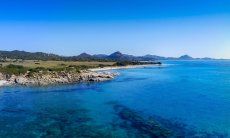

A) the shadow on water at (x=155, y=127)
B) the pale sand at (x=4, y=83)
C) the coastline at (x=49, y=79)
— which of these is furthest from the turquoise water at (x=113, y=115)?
the coastline at (x=49, y=79)

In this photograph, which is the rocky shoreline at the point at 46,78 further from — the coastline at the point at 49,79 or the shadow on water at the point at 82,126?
the shadow on water at the point at 82,126

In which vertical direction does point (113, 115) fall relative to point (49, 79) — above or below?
below

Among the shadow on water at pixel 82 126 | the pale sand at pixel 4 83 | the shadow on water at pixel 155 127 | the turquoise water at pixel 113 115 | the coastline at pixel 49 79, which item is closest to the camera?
the shadow on water at pixel 155 127

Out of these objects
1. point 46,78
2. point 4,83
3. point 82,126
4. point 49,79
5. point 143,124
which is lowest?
point 82,126

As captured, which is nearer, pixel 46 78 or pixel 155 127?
pixel 155 127

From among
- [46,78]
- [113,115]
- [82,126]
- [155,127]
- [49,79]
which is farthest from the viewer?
[46,78]

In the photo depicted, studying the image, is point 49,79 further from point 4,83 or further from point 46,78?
point 4,83

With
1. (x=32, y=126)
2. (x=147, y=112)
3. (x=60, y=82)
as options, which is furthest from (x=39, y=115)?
(x=60, y=82)

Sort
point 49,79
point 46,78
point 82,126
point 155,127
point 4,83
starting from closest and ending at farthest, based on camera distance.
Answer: point 155,127 < point 82,126 < point 4,83 < point 49,79 < point 46,78

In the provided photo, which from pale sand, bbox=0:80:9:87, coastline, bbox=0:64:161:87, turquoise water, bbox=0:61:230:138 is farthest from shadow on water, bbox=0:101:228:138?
coastline, bbox=0:64:161:87

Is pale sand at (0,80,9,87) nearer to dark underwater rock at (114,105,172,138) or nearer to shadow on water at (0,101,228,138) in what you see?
shadow on water at (0,101,228,138)

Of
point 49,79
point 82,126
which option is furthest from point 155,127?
point 49,79
